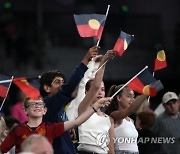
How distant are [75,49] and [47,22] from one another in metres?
1.25

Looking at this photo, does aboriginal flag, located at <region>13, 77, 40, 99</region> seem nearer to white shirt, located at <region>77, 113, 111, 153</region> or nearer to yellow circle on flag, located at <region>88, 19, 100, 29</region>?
white shirt, located at <region>77, 113, 111, 153</region>

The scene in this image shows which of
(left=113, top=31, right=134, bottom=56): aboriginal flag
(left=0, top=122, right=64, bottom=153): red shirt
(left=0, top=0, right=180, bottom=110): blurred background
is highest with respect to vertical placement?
(left=0, top=0, right=180, bottom=110): blurred background

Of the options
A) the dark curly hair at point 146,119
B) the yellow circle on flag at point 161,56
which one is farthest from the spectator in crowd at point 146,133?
the yellow circle on flag at point 161,56

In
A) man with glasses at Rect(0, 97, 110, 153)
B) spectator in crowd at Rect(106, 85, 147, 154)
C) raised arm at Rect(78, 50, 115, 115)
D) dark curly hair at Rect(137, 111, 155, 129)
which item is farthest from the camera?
dark curly hair at Rect(137, 111, 155, 129)

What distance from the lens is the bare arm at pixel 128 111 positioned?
29.1 ft

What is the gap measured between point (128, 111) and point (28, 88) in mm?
1354

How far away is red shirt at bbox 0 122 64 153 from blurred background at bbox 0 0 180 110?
33.3ft

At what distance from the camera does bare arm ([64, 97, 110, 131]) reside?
7.53 m

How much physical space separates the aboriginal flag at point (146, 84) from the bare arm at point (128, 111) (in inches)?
3.7

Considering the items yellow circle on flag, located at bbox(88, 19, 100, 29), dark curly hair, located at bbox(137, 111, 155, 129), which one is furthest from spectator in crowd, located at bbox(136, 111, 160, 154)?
yellow circle on flag, located at bbox(88, 19, 100, 29)

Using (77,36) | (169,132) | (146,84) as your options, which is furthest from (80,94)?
(77,36)

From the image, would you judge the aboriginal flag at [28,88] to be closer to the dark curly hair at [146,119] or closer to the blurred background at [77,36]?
the dark curly hair at [146,119]

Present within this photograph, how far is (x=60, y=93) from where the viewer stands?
7.85 metres

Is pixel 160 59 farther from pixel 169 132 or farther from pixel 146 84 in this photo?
pixel 169 132
